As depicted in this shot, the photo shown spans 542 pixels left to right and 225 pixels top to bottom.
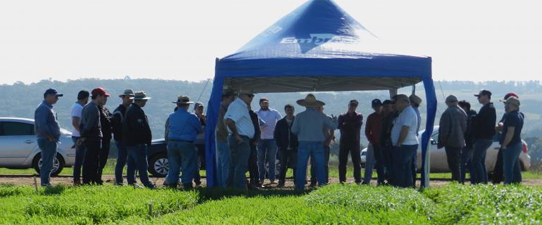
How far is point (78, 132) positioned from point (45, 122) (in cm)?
121

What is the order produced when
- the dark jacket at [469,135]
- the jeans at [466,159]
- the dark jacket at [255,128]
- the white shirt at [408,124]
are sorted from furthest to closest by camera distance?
1. the jeans at [466,159]
2. the dark jacket at [469,135]
3. the dark jacket at [255,128]
4. the white shirt at [408,124]

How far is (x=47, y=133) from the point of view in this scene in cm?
1393

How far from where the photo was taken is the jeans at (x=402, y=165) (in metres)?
13.3

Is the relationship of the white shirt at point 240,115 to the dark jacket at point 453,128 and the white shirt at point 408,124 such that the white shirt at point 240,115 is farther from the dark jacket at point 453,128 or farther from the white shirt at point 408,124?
the dark jacket at point 453,128

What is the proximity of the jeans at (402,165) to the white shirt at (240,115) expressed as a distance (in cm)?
239

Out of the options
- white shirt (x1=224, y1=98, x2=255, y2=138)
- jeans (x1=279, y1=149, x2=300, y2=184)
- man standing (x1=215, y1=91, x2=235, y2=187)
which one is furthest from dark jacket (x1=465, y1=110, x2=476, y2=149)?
man standing (x1=215, y1=91, x2=235, y2=187)

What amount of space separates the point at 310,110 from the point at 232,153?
1.54 meters

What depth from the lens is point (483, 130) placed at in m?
14.5

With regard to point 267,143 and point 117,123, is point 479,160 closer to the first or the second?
point 267,143

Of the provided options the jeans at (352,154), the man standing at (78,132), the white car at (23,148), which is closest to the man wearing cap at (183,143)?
the man standing at (78,132)

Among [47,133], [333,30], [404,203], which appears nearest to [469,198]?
[404,203]

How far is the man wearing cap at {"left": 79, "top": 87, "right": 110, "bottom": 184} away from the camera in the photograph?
13805 mm

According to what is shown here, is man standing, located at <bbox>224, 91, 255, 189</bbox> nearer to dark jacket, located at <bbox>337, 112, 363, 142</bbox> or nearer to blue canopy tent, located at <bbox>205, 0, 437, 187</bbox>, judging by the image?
blue canopy tent, located at <bbox>205, 0, 437, 187</bbox>

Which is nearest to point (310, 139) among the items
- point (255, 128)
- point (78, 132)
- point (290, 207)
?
point (255, 128)
